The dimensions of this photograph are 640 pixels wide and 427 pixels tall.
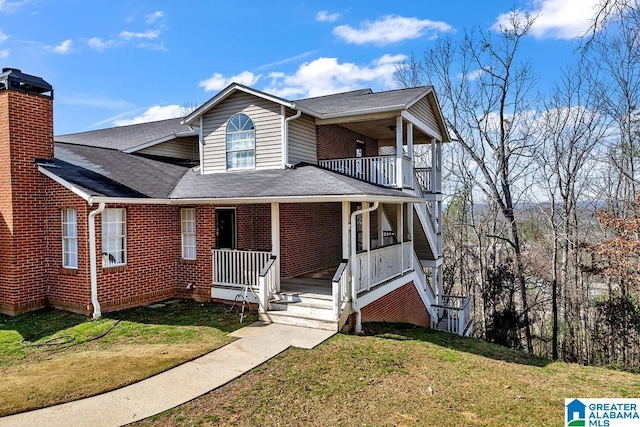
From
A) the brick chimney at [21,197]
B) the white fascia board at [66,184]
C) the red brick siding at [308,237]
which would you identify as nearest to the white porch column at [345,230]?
the red brick siding at [308,237]

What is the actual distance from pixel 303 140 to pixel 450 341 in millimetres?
7537

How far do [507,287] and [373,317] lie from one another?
1365 centimetres

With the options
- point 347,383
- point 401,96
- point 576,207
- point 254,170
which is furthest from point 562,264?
point 347,383

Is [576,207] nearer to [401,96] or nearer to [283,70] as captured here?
[401,96]

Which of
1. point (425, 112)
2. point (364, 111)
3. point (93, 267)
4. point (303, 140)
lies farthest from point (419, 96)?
point (93, 267)

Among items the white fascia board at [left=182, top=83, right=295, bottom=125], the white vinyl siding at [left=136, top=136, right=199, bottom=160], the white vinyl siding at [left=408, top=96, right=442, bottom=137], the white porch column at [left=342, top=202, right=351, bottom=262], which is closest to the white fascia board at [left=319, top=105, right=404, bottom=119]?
the white fascia board at [left=182, top=83, right=295, bottom=125]

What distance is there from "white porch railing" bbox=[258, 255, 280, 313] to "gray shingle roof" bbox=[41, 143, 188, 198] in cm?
395

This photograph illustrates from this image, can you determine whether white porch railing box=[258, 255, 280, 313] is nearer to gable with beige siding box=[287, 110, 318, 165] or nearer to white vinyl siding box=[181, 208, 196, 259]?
white vinyl siding box=[181, 208, 196, 259]

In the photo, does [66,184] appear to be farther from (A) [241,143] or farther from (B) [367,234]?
(B) [367,234]

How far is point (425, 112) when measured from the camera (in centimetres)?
1538

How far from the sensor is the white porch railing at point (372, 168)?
12.9 metres

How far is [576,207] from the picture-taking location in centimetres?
2406

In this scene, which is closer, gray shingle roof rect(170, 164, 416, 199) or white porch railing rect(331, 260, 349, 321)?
white porch railing rect(331, 260, 349, 321)

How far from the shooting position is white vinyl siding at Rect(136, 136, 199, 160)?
1627 cm
